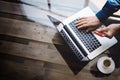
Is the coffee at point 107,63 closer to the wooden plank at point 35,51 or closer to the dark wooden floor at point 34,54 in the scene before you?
the dark wooden floor at point 34,54

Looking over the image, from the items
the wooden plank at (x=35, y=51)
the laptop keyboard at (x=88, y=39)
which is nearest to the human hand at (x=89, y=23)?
the laptop keyboard at (x=88, y=39)

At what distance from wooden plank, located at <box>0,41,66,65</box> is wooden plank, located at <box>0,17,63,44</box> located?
57mm

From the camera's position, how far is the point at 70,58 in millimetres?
1667

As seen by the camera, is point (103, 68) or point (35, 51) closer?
point (103, 68)

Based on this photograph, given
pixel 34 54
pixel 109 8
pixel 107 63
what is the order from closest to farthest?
pixel 109 8, pixel 107 63, pixel 34 54

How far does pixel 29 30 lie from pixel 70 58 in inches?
15.6

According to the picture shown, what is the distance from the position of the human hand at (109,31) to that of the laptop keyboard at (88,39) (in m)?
0.06

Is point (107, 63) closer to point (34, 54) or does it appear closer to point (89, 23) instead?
point (89, 23)

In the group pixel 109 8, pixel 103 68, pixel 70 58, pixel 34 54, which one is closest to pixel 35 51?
pixel 34 54

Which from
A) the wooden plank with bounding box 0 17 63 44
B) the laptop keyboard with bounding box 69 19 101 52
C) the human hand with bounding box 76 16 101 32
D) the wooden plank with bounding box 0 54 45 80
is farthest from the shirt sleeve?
the wooden plank with bounding box 0 54 45 80

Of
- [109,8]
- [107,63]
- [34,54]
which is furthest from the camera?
[34,54]

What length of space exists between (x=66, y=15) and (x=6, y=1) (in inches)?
20.4

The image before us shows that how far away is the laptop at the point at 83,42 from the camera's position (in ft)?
5.30

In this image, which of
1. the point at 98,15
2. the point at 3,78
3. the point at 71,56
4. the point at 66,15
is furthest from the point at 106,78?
the point at 3,78
